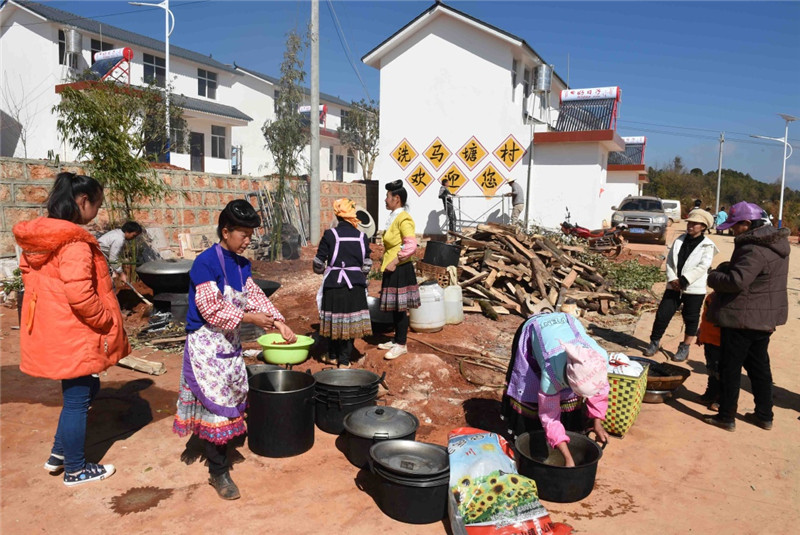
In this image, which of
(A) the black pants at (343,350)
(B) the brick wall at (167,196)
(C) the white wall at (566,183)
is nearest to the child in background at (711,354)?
(A) the black pants at (343,350)

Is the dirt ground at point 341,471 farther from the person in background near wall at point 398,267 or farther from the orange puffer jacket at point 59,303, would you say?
the person in background near wall at point 398,267

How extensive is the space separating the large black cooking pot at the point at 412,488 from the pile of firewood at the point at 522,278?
17.5 ft

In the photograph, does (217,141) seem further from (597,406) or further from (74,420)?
(597,406)


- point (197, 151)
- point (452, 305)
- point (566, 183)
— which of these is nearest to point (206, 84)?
point (197, 151)

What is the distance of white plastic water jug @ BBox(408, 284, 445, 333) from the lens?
273 inches

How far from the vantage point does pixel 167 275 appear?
6941mm

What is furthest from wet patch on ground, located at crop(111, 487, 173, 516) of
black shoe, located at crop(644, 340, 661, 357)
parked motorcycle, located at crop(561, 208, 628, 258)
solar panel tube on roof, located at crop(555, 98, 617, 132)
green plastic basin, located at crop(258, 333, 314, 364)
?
solar panel tube on roof, located at crop(555, 98, 617, 132)

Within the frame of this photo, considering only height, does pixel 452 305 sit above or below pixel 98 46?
below

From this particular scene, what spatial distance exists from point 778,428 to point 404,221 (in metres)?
4.00

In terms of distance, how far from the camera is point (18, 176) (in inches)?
324

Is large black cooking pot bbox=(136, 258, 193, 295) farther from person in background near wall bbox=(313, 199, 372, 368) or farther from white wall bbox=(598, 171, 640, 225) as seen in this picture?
white wall bbox=(598, 171, 640, 225)

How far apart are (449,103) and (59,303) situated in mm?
14566

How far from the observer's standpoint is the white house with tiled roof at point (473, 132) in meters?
15.8

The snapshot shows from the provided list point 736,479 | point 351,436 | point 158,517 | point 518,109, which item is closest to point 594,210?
point 518,109
